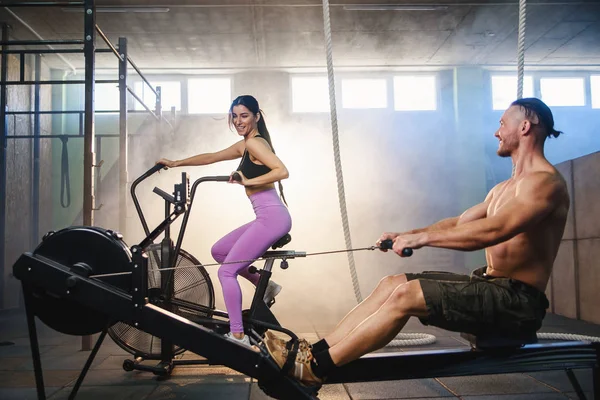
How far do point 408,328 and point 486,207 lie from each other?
2803 mm

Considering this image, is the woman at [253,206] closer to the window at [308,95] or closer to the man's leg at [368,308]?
the man's leg at [368,308]

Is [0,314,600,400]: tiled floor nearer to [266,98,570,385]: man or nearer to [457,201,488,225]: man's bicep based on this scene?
[266,98,570,385]: man

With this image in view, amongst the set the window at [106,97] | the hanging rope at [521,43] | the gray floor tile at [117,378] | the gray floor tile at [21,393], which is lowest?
the gray floor tile at [117,378]

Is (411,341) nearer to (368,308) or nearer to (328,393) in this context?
(328,393)

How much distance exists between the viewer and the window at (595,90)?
376 inches

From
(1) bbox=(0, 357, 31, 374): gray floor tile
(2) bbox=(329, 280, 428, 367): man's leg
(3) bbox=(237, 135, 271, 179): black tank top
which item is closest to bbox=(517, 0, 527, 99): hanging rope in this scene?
(2) bbox=(329, 280, 428, 367): man's leg

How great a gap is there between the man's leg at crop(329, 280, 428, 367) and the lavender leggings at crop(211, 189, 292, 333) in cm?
99

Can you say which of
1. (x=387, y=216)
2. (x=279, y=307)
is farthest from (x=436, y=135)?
(x=279, y=307)

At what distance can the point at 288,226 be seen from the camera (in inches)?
112

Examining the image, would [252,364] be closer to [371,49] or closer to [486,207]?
[486,207]

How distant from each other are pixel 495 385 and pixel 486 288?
3.76 ft

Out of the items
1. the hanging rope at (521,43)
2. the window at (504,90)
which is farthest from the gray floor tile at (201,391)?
the window at (504,90)

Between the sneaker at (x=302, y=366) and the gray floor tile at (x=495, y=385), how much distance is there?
1.10m

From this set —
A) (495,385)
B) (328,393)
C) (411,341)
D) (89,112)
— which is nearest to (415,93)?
(411,341)
